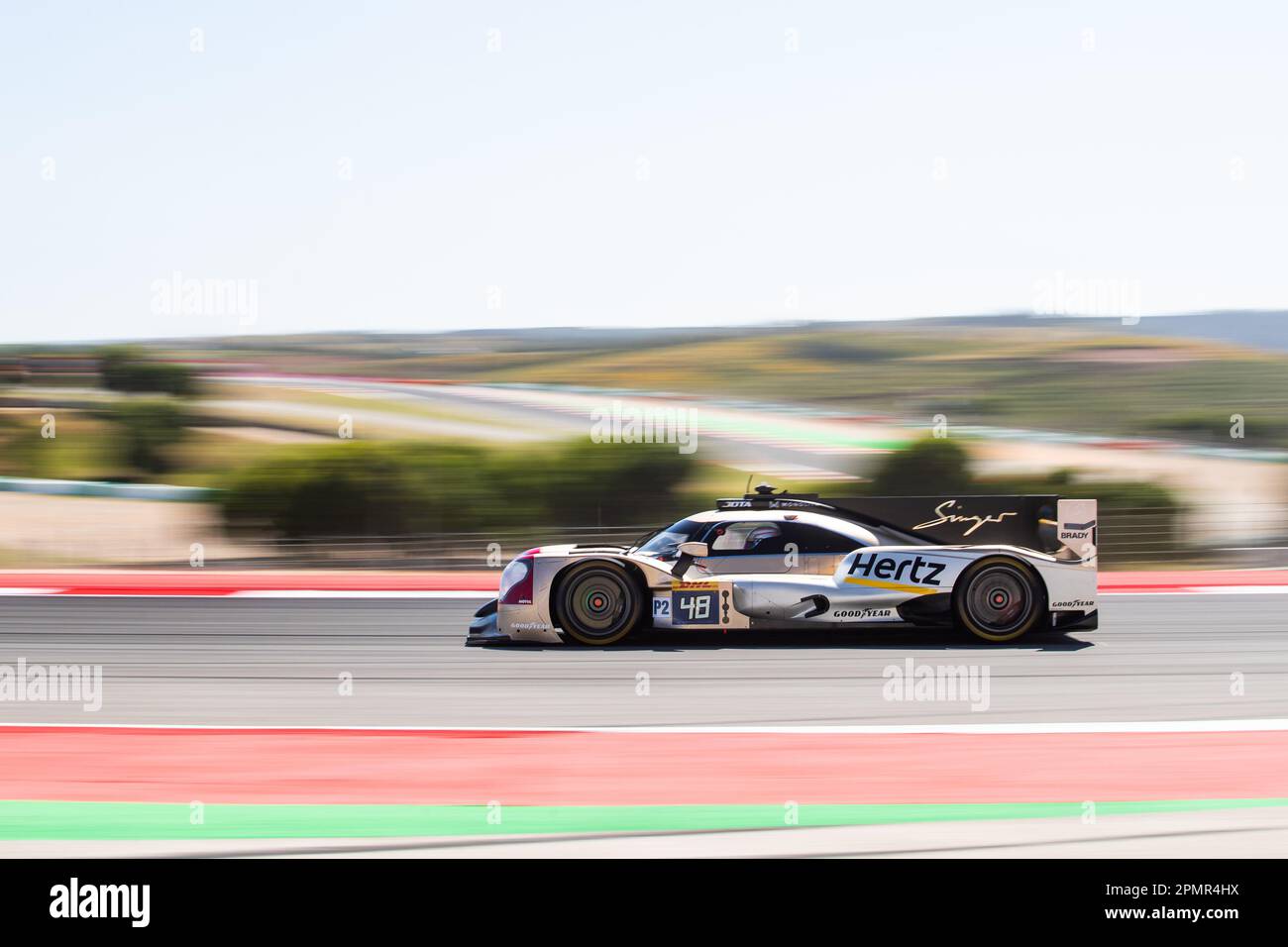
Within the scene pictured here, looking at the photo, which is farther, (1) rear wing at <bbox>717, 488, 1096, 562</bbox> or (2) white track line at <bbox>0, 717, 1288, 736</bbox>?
(1) rear wing at <bbox>717, 488, 1096, 562</bbox>

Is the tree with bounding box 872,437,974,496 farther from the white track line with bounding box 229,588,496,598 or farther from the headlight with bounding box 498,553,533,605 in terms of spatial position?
the headlight with bounding box 498,553,533,605

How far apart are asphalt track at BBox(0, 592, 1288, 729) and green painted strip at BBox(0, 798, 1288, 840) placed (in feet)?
5.57

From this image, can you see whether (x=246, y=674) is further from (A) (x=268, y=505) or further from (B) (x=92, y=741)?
(A) (x=268, y=505)

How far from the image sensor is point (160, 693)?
25.4 ft

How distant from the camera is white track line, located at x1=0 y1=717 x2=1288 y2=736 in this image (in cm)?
651

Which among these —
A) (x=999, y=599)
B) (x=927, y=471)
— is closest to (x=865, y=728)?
(x=999, y=599)

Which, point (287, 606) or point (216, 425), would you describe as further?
point (216, 425)

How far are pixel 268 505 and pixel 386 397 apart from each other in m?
20.5

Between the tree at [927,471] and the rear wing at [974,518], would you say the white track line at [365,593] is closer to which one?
the rear wing at [974,518]

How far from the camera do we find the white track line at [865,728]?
6508 millimetres

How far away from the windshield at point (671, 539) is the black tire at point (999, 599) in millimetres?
2035

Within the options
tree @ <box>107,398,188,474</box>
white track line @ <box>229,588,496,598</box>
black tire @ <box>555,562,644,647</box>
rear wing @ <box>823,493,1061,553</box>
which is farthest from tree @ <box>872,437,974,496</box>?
tree @ <box>107,398,188,474</box>

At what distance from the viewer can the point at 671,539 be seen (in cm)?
952
